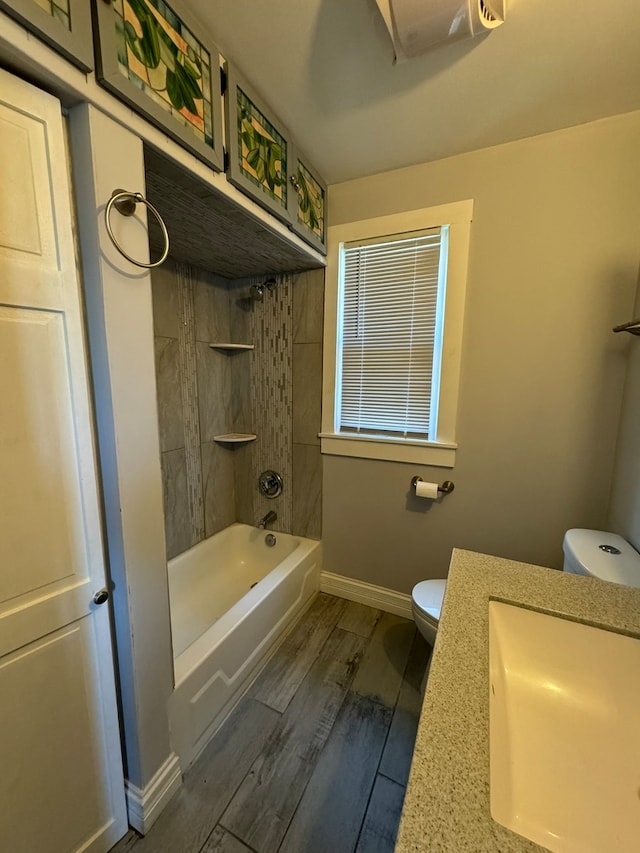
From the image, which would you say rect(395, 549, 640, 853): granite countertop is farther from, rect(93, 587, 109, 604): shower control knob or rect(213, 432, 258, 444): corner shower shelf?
rect(213, 432, 258, 444): corner shower shelf

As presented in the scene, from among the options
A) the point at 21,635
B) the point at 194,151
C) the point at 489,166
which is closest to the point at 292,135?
the point at 194,151

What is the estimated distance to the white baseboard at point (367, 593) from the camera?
2051 millimetres

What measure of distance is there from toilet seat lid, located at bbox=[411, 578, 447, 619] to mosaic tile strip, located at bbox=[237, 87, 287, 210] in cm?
178

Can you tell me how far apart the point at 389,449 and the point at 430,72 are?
5.08 feet

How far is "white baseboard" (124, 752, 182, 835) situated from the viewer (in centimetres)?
107

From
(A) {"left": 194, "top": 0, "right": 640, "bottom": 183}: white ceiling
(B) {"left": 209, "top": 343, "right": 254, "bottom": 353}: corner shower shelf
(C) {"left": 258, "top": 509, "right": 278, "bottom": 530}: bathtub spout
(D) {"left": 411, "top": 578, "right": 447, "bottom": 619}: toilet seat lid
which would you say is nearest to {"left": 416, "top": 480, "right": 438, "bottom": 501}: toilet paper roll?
(D) {"left": 411, "top": 578, "right": 447, "bottom": 619}: toilet seat lid

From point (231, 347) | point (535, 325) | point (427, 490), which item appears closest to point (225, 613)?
point (427, 490)

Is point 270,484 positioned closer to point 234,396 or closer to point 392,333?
point 234,396

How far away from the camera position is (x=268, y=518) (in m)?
2.38

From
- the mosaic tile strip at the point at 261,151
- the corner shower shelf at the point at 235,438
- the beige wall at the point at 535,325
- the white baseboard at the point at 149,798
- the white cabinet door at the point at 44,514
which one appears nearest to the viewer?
the white cabinet door at the point at 44,514

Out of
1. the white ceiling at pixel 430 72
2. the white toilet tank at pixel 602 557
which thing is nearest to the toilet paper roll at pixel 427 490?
the white toilet tank at pixel 602 557

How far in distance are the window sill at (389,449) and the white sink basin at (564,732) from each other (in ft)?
3.38

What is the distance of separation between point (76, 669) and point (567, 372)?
6.82 feet

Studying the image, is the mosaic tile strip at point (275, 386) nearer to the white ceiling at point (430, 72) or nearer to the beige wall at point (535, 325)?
the beige wall at point (535, 325)
